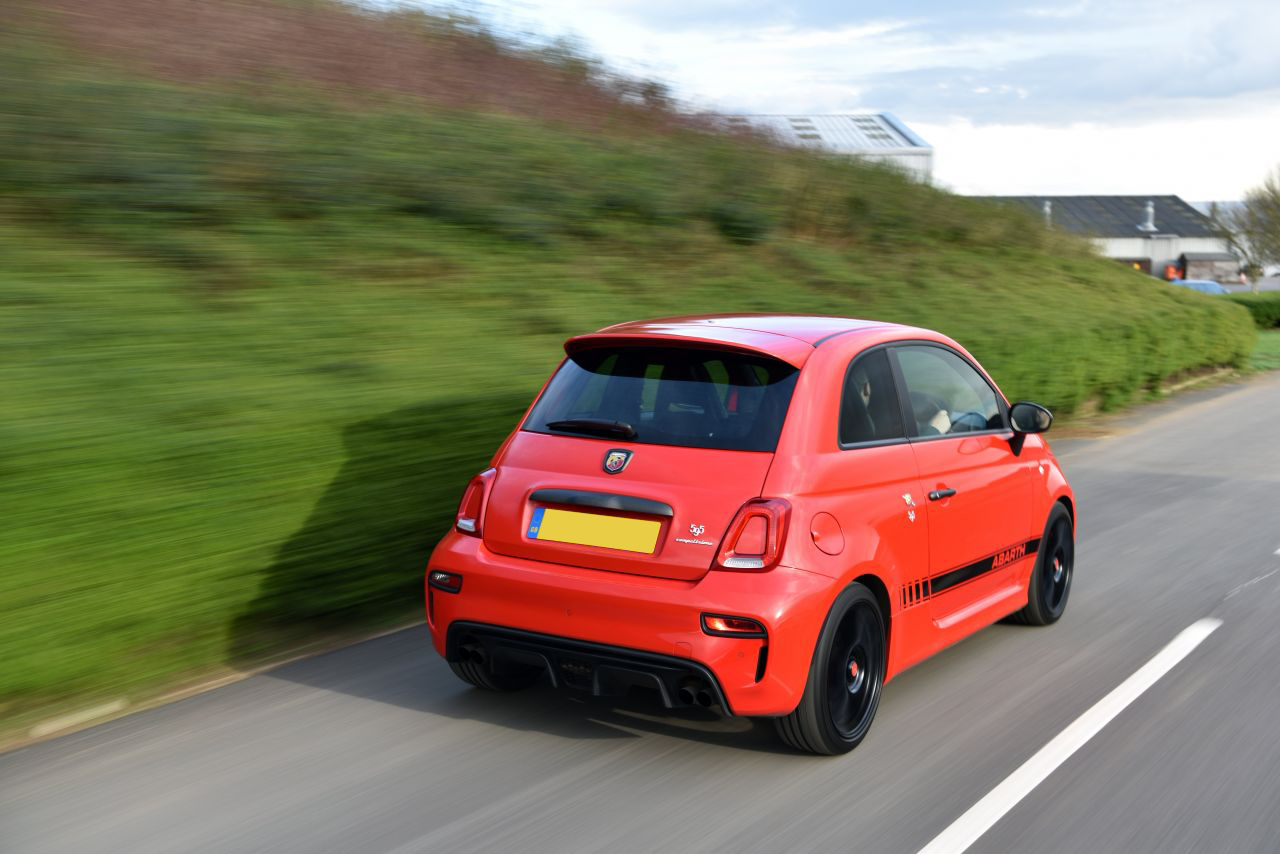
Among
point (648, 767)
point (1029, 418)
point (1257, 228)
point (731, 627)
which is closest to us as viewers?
point (731, 627)

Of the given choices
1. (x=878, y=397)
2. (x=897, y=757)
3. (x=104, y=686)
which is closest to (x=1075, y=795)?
(x=897, y=757)

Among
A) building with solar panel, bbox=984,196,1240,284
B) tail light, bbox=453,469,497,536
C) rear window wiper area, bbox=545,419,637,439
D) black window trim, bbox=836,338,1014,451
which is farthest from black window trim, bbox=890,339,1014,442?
building with solar panel, bbox=984,196,1240,284

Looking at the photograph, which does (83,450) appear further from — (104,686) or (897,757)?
(897,757)

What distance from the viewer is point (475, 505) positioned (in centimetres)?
486

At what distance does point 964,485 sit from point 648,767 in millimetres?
1969

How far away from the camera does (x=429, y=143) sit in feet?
41.4

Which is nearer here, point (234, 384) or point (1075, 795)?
point (1075, 795)

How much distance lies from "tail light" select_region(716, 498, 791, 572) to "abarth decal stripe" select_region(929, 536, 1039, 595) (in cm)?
114

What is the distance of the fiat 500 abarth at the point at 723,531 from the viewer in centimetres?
431

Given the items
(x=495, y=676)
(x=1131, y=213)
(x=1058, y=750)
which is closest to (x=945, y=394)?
(x=1058, y=750)

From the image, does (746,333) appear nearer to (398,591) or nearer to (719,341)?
(719,341)

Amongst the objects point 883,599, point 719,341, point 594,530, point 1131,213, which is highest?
point 1131,213

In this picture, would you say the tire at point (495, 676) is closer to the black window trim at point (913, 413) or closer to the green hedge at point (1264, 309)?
the black window trim at point (913, 413)

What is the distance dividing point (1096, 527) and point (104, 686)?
7052 millimetres
